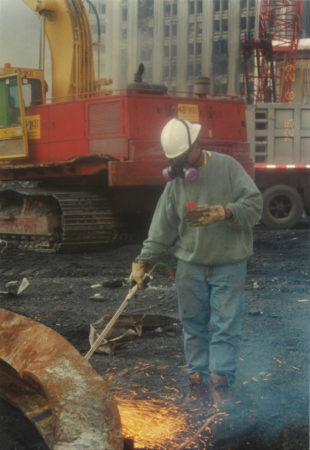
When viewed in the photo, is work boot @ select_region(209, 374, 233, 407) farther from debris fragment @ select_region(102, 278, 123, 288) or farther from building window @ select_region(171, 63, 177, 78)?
building window @ select_region(171, 63, 177, 78)

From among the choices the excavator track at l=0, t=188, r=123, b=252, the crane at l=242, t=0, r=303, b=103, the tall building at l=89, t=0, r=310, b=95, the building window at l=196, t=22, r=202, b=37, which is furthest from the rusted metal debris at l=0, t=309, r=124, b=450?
the building window at l=196, t=22, r=202, b=37

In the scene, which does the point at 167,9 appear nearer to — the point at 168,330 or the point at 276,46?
the point at 276,46

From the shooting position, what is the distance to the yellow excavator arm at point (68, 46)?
1030cm

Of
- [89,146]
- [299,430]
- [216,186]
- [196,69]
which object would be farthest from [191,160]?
[196,69]

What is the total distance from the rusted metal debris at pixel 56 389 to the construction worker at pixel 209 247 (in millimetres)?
712

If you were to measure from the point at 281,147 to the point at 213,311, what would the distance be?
998cm

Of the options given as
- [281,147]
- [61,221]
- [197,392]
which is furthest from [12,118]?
[197,392]

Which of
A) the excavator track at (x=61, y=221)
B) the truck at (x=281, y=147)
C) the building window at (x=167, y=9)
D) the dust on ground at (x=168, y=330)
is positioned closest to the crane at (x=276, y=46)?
the truck at (x=281, y=147)

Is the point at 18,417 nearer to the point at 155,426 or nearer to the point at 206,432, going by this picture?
the point at 155,426

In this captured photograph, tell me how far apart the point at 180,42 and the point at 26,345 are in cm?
2176

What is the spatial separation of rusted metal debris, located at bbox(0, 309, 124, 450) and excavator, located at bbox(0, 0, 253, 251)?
5204 mm

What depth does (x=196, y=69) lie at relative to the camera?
96.5 ft

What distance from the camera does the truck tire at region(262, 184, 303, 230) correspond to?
12.5m

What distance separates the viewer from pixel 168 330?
16.9ft
